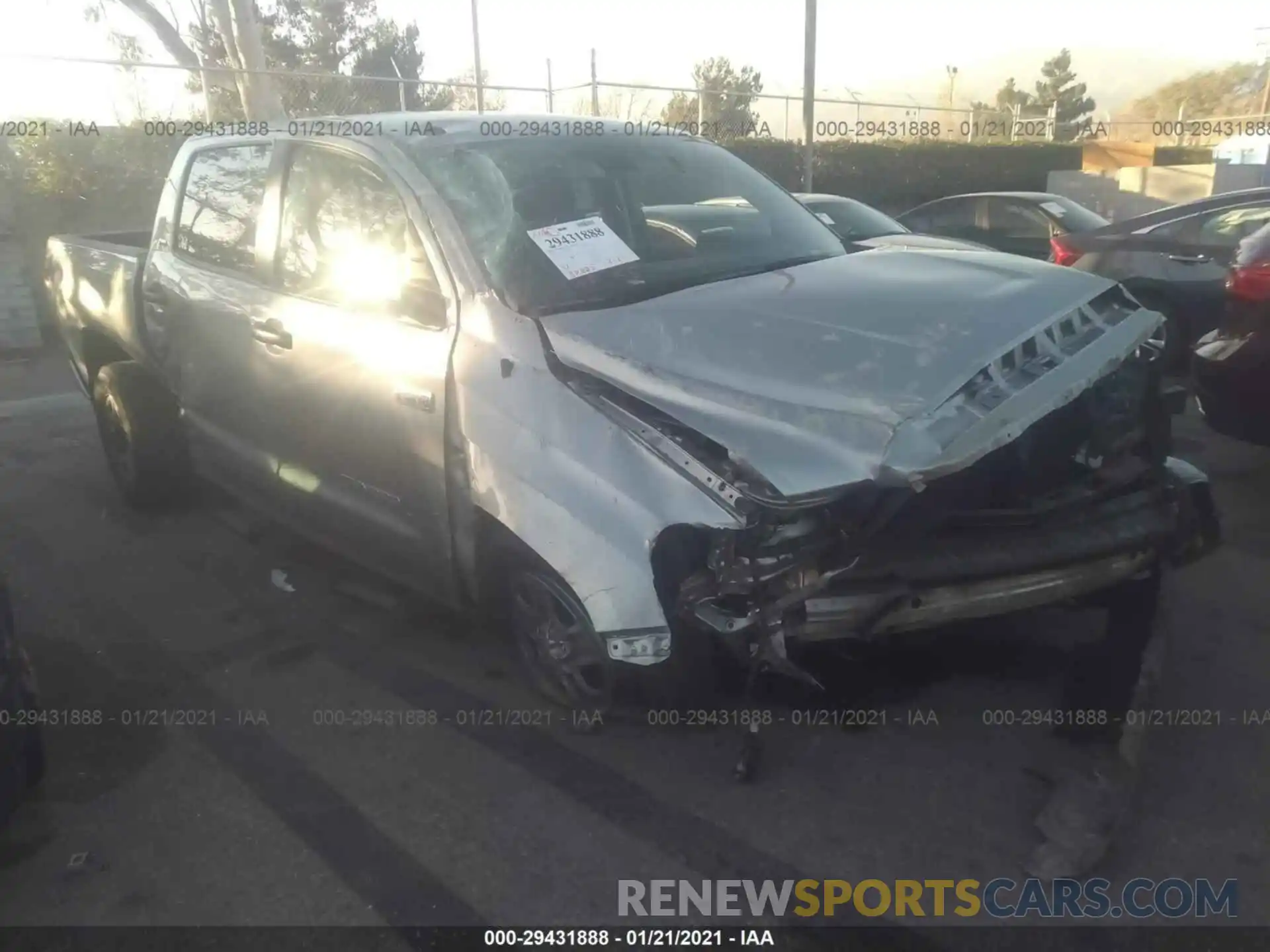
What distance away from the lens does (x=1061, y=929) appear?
2.35 metres

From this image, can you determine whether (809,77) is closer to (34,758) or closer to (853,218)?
(853,218)

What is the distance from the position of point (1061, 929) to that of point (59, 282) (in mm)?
6094

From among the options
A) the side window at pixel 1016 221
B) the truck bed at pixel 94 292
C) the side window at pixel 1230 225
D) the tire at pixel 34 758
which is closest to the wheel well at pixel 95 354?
the truck bed at pixel 94 292

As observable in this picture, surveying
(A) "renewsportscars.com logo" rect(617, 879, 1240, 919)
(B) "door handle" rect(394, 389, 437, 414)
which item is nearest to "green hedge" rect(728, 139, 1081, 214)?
(B) "door handle" rect(394, 389, 437, 414)

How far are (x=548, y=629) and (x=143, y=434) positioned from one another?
3.10 meters

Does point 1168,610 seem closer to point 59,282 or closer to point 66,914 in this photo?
point 66,914

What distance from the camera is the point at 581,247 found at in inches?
130

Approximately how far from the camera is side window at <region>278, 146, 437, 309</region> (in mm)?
3332

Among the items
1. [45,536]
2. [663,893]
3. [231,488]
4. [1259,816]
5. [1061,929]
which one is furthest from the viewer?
[45,536]

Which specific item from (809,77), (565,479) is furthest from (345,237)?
(809,77)

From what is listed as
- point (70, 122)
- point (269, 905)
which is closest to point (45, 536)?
point (269, 905)

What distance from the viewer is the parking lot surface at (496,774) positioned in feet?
8.46

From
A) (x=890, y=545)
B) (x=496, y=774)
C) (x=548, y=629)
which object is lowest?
(x=496, y=774)

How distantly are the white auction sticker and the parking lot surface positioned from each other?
1.48 meters
